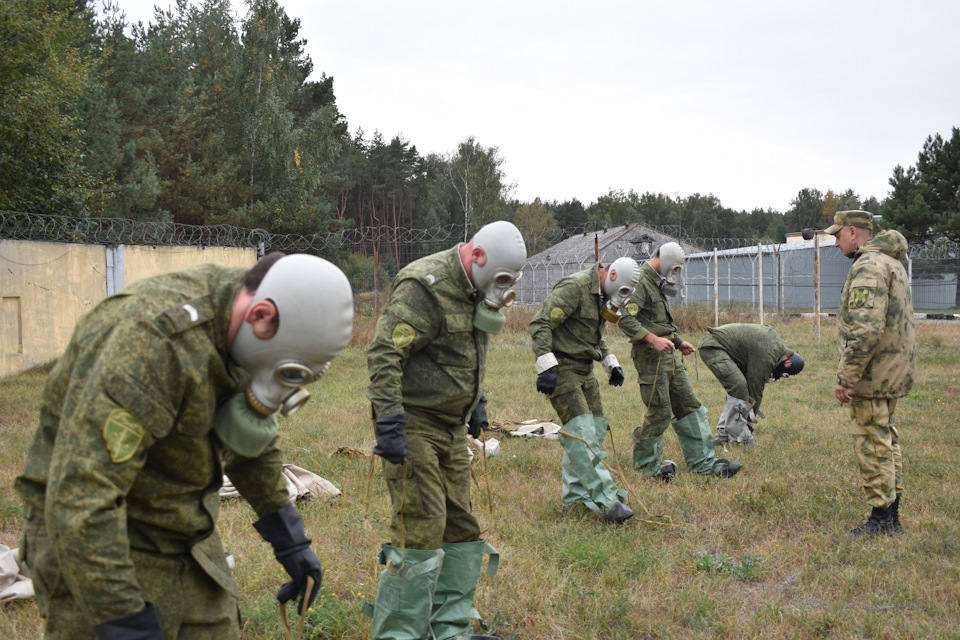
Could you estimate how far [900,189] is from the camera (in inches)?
1312

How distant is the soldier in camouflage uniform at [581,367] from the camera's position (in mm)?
5590

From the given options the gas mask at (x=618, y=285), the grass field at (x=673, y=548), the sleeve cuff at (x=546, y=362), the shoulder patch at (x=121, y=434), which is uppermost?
the gas mask at (x=618, y=285)

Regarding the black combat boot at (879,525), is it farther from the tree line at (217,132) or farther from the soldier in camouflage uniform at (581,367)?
the tree line at (217,132)

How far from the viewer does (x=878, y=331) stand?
16.8ft

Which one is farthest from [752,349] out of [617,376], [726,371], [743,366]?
[617,376]

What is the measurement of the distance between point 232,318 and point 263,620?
2.45 meters

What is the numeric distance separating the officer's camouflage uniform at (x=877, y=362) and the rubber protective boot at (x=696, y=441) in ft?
6.08

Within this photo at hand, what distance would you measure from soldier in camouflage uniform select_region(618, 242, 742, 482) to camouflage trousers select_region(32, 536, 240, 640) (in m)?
5.16

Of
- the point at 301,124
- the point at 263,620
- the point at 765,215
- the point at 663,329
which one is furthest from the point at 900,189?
the point at 765,215

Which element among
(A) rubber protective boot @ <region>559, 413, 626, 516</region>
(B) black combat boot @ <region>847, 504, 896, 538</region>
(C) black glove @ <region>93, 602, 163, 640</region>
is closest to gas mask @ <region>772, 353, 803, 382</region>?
(B) black combat boot @ <region>847, 504, 896, 538</region>

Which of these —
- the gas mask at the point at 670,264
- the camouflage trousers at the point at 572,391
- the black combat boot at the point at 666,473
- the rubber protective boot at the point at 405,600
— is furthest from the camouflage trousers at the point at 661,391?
the rubber protective boot at the point at 405,600

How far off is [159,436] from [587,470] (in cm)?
418

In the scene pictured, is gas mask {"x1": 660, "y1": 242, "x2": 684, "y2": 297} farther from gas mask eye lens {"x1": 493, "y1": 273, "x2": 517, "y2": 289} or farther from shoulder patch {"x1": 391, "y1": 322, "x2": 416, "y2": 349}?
shoulder patch {"x1": 391, "y1": 322, "x2": 416, "y2": 349}

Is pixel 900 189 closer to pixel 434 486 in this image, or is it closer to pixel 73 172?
pixel 73 172
